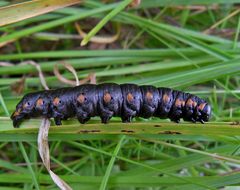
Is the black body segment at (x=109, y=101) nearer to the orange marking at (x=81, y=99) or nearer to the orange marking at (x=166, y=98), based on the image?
the orange marking at (x=81, y=99)

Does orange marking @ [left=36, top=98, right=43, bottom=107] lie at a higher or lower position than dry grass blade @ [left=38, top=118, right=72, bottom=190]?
higher

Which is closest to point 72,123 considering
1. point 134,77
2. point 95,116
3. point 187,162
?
point 95,116

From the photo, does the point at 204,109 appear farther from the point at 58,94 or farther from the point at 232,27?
the point at 232,27

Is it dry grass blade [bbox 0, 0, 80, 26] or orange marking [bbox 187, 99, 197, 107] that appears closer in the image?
orange marking [bbox 187, 99, 197, 107]

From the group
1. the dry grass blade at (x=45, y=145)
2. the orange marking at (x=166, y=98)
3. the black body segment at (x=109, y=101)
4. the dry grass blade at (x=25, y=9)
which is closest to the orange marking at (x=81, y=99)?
the black body segment at (x=109, y=101)

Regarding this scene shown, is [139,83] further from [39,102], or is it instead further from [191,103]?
[39,102]

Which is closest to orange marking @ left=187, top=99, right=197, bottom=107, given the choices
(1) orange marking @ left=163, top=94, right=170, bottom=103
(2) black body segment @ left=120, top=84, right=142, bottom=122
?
(1) orange marking @ left=163, top=94, right=170, bottom=103

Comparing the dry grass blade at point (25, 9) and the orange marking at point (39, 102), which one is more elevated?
the dry grass blade at point (25, 9)

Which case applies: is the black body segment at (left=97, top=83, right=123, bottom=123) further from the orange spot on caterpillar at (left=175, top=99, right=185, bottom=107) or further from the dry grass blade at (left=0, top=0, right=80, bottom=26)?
the dry grass blade at (left=0, top=0, right=80, bottom=26)
